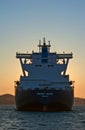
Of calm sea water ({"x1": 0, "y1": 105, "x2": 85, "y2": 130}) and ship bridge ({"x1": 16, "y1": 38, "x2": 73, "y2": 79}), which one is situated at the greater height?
ship bridge ({"x1": 16, "y1": 38, "x2": 73, "y2": 79})

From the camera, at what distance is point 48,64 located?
108 meters

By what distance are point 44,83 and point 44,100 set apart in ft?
22.0

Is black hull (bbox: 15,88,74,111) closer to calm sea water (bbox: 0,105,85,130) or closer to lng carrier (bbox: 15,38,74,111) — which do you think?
lng carrier (bbox: 15,38,74,111)

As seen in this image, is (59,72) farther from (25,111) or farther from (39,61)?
(25,111)

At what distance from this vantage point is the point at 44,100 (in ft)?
312

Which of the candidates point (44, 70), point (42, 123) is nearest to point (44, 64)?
point (44, 70)

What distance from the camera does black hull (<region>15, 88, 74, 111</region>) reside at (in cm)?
9550

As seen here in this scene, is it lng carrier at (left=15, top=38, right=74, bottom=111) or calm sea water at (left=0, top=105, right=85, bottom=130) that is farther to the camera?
lng carrier at (left=15, top=38, right=74, bottom=111)

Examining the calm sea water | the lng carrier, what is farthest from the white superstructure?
the calm sea water

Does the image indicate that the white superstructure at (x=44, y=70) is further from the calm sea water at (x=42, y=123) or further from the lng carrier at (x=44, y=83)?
the calm sea water at (x=42, y=123)

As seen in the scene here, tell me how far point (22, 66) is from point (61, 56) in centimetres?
899

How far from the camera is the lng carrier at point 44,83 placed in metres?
96.0

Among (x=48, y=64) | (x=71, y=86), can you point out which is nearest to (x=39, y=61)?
(x=48, y=64)

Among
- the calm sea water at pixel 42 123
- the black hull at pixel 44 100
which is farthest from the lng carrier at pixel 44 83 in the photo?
the calm sea water at pixel 42 123
